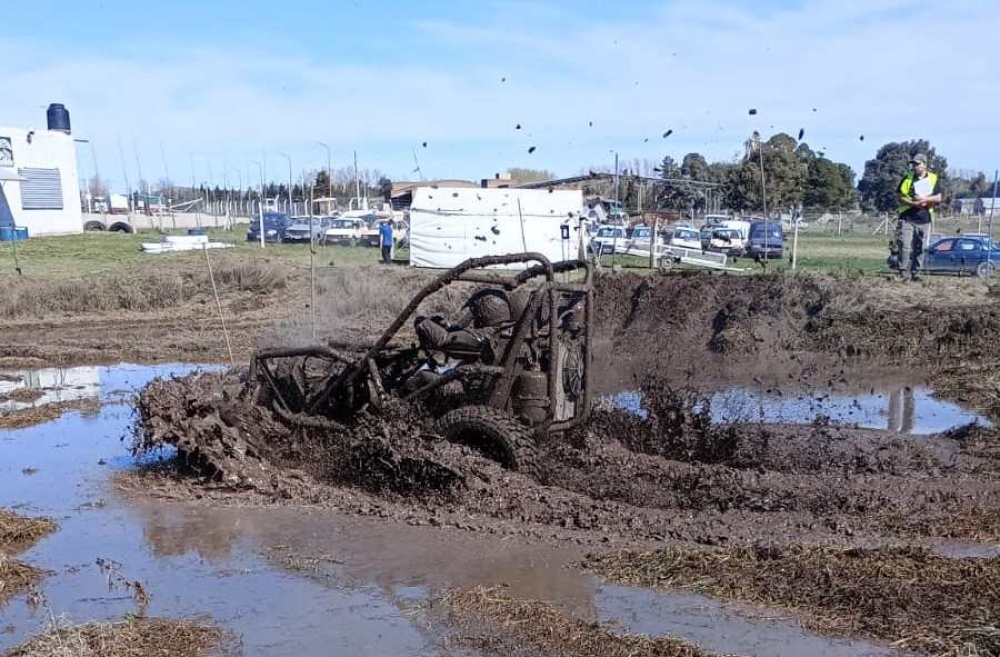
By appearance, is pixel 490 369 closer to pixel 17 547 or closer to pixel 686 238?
pixel 17 547

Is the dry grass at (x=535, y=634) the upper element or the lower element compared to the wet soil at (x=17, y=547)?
upper

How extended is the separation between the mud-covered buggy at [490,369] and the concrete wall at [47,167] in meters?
35.0

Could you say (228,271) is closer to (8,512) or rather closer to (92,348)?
(92,348)

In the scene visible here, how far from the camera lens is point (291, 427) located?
8.79 m

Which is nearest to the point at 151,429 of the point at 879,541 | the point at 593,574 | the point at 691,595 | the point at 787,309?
the point at 593,574

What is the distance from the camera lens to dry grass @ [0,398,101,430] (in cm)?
1119

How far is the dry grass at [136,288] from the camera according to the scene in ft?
66.1

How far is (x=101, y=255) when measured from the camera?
27.3 meters

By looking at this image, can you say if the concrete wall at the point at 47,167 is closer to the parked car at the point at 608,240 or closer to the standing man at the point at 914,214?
the parked car at the point at 608,240

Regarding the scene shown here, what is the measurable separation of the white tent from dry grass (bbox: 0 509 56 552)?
18.3 m

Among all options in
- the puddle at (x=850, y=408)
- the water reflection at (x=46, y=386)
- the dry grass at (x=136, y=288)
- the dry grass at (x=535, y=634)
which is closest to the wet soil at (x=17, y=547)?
the dry grass at (x=535, y=634)

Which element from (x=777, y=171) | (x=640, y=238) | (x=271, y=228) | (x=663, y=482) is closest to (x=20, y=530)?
(x=663, y=482)

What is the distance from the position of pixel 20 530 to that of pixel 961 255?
21254 mm

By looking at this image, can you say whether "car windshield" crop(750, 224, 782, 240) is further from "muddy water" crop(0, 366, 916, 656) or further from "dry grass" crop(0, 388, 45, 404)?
"muddy water" crop(0, 366, 916, 656)
